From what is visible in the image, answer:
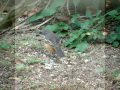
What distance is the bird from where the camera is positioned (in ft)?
8.51

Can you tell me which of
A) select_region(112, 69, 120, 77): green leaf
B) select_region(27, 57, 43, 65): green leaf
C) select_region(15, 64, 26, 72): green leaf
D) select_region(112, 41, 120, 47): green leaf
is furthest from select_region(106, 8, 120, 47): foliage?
select_region(15, 64, 26, 72): green leaf

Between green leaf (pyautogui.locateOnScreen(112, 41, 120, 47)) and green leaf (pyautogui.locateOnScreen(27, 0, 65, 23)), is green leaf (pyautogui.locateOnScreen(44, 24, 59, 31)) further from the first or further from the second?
green leaf (pyautogui.locateOnScreen(112, 41, 120, 47))

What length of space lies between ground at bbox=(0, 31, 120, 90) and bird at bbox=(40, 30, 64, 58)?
41 millimetres

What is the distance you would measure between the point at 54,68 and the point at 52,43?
0.30 meters

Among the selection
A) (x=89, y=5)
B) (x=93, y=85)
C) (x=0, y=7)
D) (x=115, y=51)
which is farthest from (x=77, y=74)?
(x=89, y=5)

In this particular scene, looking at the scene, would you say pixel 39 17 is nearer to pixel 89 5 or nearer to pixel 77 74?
pixel 89 5

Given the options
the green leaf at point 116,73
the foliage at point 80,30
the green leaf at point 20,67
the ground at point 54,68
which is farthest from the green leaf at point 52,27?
the green leaf at point 116,73

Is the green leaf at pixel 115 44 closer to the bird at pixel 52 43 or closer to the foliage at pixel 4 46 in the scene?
the bird at pixel 52 43

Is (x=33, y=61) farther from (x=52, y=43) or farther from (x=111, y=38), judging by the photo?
(x=111, y=38)

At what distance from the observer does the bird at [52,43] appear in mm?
2593

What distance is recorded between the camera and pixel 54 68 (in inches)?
95.7

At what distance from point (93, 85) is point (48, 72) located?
30 cm

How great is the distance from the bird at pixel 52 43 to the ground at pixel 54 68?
0.13ft

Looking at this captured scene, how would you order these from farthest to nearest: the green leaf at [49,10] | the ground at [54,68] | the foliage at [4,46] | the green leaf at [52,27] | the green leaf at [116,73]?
the green leaf at [49,10]
the green leaf at [52,27]
the foliage at [4,46]
the green leaf at [116,73]
the ground at [54,68]
